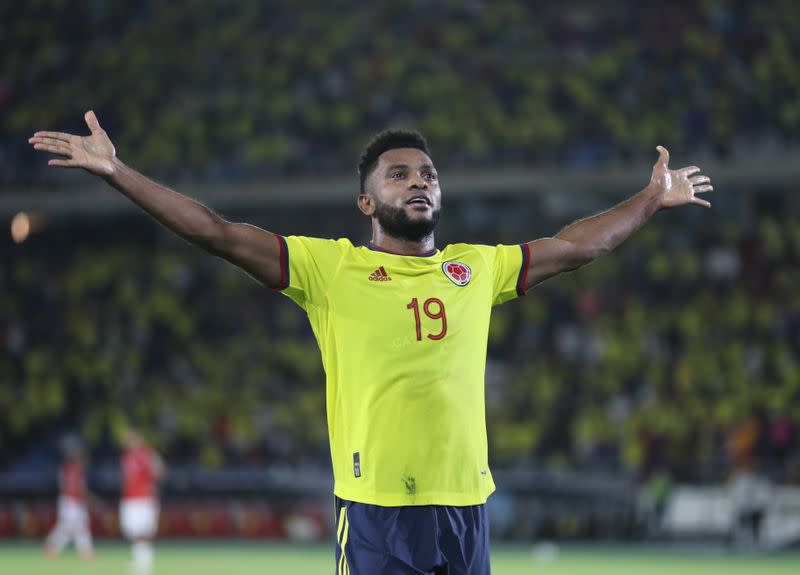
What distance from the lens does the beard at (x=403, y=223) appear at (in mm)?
4746

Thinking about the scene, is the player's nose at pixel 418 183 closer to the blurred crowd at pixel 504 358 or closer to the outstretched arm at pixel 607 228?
the outstretched arm at pixel 607 228

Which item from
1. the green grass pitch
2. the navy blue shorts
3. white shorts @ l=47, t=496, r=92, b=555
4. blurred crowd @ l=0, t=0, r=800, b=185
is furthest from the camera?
blurred crowd @ l=0, t=0, r=800, b=185

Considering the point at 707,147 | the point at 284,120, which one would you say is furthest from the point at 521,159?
the point at 284,120

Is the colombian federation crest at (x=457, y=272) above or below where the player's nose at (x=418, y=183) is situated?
below

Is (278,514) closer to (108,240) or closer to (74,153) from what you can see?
(108,240)

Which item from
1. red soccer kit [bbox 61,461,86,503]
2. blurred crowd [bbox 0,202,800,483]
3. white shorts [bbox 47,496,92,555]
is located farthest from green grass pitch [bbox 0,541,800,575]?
blurred crowd [bbox 0,202,800,483]

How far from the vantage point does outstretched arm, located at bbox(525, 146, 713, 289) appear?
5.13m

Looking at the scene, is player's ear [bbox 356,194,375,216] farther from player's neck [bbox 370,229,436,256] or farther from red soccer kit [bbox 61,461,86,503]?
red soccer kit [bbox 61,461,86,503]

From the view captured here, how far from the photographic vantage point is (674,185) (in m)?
5.55

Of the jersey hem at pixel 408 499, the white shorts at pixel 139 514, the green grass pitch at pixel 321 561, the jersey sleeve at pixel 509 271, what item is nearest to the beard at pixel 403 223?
the jersey sleeve at pixel 509 271

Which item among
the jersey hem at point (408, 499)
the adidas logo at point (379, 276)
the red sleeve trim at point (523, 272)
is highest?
the red sleeve trim at point (523, 272)

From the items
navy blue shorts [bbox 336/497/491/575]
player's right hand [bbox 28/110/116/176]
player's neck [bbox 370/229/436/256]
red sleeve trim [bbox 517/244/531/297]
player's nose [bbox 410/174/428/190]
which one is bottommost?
navy blue shorts [bbox 336/497/491/575]

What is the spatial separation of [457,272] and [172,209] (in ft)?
3.72

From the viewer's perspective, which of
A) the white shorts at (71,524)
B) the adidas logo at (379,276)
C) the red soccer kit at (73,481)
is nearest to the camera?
the adidas logo at (379,276)
